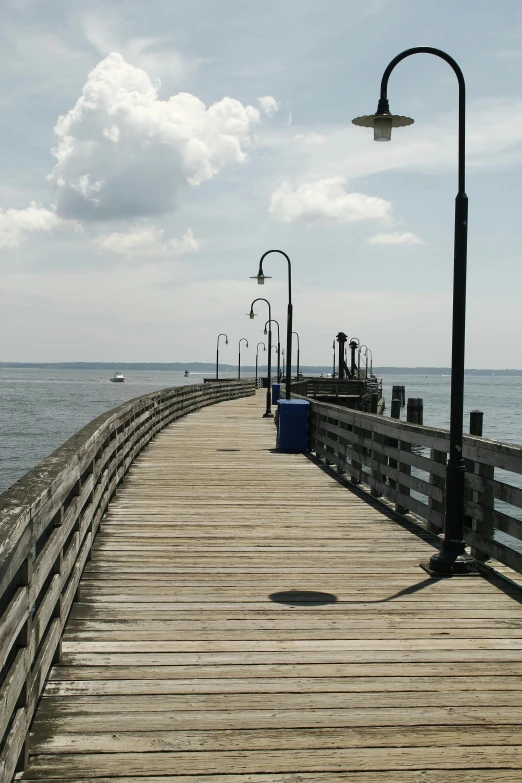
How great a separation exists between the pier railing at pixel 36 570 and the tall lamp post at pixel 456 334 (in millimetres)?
3095

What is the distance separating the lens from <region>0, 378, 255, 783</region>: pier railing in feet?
10.2

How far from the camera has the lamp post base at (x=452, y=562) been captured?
6859 mm

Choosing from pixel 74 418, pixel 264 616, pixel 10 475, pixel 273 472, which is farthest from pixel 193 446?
pixel 74 418

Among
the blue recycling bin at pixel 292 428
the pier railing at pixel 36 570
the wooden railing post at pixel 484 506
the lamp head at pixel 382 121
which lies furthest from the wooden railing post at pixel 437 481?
the blue recycling bin at pixel 292 428

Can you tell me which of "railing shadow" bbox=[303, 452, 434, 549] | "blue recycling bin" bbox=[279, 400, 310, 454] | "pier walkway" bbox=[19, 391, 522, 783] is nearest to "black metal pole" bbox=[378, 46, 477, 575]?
"pier walkway" bbox=[19, 391, 522, 783]

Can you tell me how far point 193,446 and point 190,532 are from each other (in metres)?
9.51

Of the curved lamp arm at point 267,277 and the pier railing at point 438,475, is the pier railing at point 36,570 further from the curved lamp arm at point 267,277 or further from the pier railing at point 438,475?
the curved lamp arm at point 267,277

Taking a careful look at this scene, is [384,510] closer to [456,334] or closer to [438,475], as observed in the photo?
[438,475]

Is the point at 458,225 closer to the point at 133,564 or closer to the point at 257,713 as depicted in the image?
the point at 133,564

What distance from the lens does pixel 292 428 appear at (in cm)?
1708

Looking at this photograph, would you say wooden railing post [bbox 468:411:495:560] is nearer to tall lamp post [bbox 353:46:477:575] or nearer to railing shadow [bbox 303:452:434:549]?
tall lamp post [bbox 353:46:477:575]

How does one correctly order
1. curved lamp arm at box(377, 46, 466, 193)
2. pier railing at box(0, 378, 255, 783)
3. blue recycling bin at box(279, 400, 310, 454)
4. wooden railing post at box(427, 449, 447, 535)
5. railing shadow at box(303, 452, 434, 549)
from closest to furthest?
pier railing at box(0, 378, 255, 783) → curved lamp arm at box(377, 46, 466, 193) → wooden railing post at box(427, 449, 447, 535) → railing shadow at box(303, 452, 434, 549) → blue recycling bin at box(279, 400, 310, 454)

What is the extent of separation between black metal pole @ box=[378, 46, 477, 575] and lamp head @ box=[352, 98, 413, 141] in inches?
0.8

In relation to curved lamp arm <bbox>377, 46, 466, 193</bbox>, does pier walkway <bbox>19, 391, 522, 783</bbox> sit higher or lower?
lower
